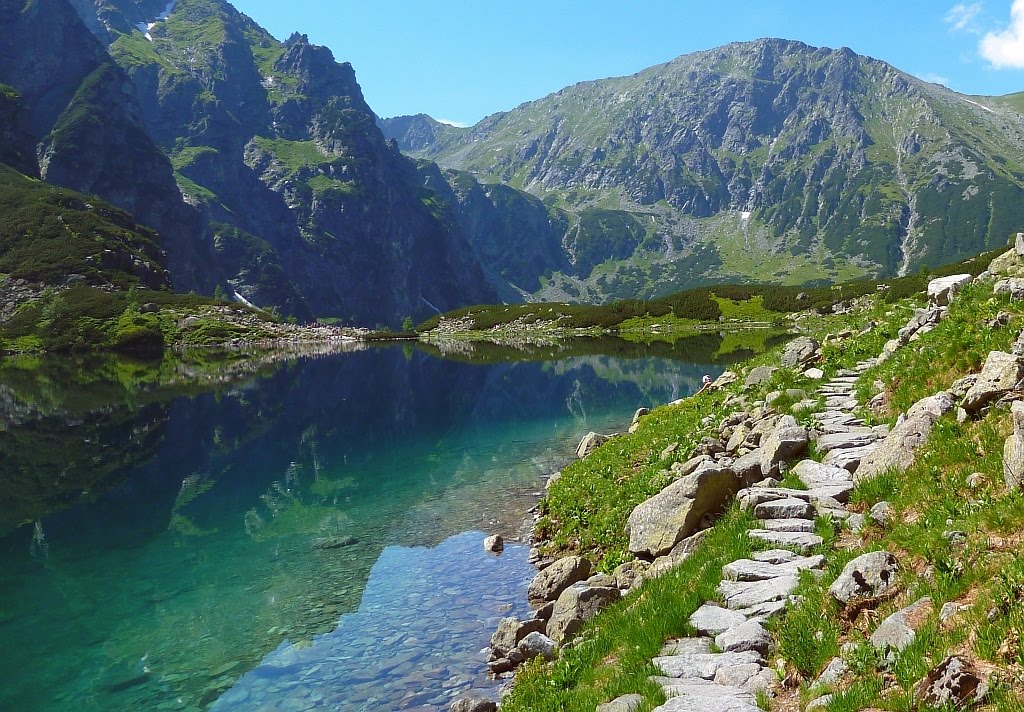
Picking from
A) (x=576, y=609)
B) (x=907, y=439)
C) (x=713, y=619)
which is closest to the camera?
(x=713, y=619)

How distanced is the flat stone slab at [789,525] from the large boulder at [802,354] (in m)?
16.8

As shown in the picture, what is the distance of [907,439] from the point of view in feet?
37.0

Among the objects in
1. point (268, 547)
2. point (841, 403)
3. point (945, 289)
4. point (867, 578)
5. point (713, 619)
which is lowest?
point (268, 547)

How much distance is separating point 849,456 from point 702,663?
6.72 m

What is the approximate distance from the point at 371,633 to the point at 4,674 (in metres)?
8.69

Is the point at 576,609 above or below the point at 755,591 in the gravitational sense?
below

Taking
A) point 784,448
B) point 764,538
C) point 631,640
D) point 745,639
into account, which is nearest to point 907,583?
point 745,639

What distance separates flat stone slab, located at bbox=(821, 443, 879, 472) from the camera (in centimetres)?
1277

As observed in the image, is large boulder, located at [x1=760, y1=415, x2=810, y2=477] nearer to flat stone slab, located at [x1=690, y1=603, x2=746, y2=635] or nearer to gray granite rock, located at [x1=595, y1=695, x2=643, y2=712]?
flat stone slab, located at [x1=690, y1=603, x2=746, y2=635]

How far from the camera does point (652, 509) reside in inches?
614

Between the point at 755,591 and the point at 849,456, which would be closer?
the point at 755,591

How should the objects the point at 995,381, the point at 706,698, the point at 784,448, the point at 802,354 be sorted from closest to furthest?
the point at 706,698
the point at 995,381
the point at 784,448
the point at 802,354

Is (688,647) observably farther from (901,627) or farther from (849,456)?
(849,456)

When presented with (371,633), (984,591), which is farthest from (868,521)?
(371,633)
